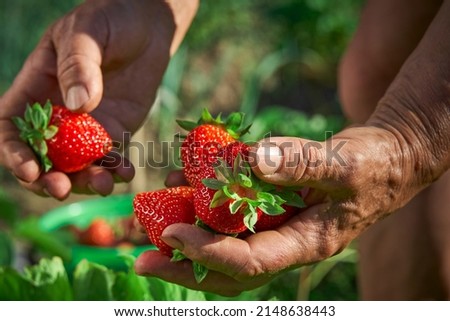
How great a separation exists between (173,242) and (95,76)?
489mm

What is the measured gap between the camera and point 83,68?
1.59 m

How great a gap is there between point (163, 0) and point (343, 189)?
0.83m

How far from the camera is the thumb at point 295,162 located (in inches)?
46.1

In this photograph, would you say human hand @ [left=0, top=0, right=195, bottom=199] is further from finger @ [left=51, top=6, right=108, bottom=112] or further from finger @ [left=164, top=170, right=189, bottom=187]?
finger @ [left=164, top=170, right=189, bottom=187]

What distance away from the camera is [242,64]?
4.20 meters

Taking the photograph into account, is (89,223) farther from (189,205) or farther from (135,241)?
(189,205)

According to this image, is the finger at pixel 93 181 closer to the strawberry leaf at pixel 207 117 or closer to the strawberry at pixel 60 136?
the strawberry at pixel 60 136

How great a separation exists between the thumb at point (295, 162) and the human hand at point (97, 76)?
0.51 meters

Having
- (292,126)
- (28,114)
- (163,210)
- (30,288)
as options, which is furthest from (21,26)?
(163,210)

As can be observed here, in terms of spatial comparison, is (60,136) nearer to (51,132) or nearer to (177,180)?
(51,132)

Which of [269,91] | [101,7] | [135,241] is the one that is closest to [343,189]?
[101,7]

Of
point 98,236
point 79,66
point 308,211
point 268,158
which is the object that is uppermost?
point 79,66

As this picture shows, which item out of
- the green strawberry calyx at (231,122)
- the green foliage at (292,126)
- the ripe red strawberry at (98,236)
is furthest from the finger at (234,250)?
the green foliage at (292,126)

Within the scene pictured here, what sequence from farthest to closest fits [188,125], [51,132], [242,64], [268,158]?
1. [242,64]
2. [51,132]
3. [188,125]
4. [268,158]
